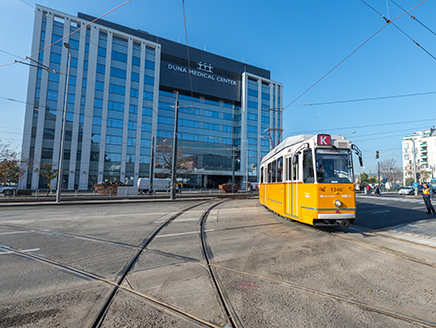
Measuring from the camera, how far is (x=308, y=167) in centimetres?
→ 703

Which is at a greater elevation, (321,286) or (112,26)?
(112,26)

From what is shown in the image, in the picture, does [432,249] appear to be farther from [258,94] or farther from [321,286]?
[258,94]

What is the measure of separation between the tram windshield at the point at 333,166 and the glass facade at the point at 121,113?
23122 mm

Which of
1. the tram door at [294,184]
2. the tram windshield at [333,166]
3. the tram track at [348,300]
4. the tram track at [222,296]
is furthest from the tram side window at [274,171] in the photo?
the tram track at [348,300]

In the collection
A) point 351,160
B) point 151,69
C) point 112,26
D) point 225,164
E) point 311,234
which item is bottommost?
point 311,234

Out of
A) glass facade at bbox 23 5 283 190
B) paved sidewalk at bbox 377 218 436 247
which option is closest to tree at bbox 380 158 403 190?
glass facade at bbox 23 5 283 190

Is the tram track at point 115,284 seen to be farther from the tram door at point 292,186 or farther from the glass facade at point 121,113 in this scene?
the glass facade at point 121,113

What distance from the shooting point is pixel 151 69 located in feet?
161

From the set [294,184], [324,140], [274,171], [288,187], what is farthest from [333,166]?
[274,171]

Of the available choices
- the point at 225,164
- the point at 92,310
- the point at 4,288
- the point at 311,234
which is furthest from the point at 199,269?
the point at 225,164

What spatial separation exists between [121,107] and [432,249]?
161 feet

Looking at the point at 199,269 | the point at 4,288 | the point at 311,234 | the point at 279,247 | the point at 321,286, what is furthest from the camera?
the point at 311,234

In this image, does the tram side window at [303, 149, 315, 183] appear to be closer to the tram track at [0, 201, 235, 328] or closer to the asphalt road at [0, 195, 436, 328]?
the asphalt road at [0, 195, 436, 328]

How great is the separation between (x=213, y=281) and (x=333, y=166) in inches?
211
